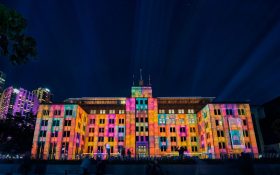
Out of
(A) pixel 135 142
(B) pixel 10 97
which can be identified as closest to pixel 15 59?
(A) pixel 135 142

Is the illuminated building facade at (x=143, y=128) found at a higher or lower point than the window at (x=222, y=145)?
higher

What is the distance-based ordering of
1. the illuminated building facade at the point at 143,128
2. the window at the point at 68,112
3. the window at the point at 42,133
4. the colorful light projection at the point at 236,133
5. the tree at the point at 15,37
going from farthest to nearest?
the window at the point at 68,112 < the window at the point at 42,133 < the illuminated building facade at the point at 143,128 < the colorful light projection at the point at 236,133 < the tree at the point at 15,37

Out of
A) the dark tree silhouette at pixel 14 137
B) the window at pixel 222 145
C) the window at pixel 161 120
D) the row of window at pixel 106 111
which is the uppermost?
the row of window at pixel 106 111

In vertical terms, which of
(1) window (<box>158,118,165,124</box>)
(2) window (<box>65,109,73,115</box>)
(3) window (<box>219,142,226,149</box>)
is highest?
(2) window (<box>65,109,73,115</box>)

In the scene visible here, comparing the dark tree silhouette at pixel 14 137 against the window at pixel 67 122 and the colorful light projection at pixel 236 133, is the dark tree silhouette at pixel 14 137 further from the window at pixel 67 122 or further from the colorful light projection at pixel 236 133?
A: the colorful light projection at pixel 236 133

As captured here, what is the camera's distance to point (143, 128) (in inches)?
2611

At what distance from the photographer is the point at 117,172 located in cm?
2430

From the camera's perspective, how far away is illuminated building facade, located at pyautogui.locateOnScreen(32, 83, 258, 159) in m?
57.4

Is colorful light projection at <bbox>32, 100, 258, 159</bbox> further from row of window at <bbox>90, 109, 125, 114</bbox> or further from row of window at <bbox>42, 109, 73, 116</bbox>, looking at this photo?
row of window at <bbox>90, 109, 125, 114</bbox>

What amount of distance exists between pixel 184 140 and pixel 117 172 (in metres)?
50.4

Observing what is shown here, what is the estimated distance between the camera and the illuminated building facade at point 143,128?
57406 mm

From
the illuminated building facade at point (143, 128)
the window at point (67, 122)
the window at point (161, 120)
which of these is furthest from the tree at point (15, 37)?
the window at point (161, 120)

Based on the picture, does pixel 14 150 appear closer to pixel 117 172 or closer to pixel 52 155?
pixel 52 155

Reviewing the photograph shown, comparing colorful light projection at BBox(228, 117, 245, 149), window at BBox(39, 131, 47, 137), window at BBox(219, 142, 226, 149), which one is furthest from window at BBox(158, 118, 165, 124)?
window at BBox(39, 131, 47, 137)
